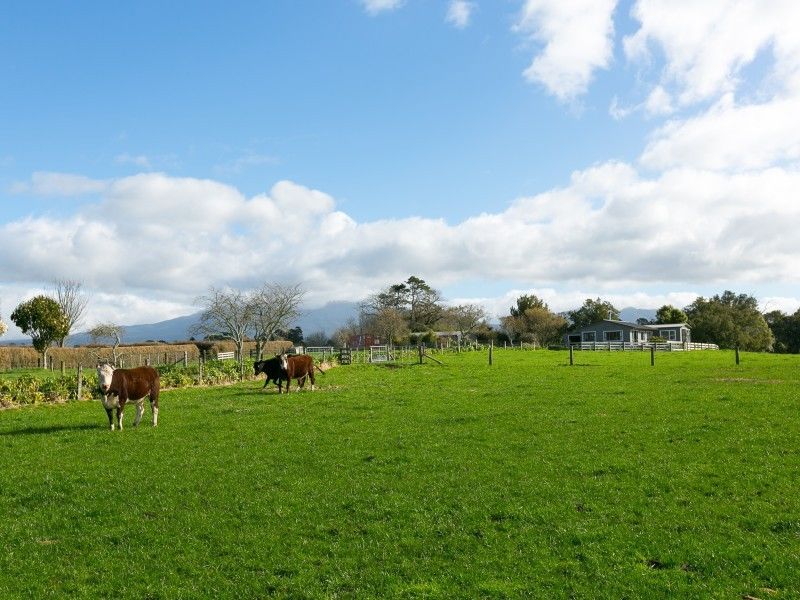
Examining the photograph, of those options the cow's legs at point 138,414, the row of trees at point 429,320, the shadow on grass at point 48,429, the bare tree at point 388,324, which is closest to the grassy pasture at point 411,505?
the shadow on grass at point 48,429

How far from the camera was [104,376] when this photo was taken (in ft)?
64.3

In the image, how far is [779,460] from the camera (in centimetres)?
1355

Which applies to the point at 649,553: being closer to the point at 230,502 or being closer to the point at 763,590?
the point at 763,590

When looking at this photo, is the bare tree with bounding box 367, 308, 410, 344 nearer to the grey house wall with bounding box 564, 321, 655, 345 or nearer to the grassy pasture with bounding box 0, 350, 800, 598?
the grey house wall with bounding box 564, 321, 655, 345

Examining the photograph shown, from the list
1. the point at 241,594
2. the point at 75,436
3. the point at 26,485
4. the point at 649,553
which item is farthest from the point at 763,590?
the point at 75,436

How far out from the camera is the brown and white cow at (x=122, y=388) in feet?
64.6

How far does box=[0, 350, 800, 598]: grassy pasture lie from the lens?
8164mm

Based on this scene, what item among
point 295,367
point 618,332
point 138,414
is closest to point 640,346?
point 618,332

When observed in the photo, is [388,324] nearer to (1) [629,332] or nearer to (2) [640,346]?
(1) [629,332]

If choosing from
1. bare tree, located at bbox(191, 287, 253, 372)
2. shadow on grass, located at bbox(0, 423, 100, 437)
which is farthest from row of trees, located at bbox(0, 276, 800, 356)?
shadow on grass, located at bbox(0, 423, 100, 437)

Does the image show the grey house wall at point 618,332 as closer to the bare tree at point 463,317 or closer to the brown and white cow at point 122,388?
the bare tree at point 463,317

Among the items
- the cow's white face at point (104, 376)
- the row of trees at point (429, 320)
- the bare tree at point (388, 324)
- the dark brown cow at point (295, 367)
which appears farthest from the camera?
the bare tree at point (388, 324)

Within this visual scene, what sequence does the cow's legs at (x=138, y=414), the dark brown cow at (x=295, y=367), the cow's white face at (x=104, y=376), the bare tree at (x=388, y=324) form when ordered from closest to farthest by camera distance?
1. the cow's white face at (x=104, y=376)
2. the cow's legs at (x=138, y=414)
3. the dark brown cow at (x=295, y=367)
4. the bare tree at (x=388, y=324)

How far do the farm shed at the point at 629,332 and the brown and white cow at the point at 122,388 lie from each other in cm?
8091
